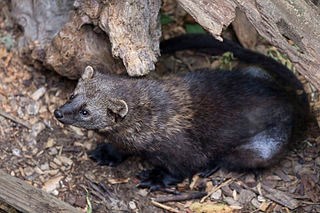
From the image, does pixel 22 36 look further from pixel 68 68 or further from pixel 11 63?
pixel 68 68

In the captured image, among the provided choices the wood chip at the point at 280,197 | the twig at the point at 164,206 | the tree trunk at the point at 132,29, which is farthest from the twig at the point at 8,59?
the wood chip at the point at 280,197

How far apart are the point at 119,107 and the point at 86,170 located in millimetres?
837

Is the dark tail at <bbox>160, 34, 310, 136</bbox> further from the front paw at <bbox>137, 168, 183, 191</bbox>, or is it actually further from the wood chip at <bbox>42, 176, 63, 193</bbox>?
the wood chip at <bbox>42, 176, 63, 193</bbox>

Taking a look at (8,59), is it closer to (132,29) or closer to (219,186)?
(132,29)

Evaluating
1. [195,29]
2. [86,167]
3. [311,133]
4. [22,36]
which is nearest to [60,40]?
[22,36]

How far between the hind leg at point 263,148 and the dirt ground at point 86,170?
0.53ft

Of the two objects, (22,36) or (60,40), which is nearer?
(60,40)

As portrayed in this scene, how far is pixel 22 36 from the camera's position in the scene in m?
6.54

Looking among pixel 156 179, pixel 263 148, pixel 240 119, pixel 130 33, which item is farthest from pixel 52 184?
pixel 263 148

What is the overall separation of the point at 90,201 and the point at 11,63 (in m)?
1.74

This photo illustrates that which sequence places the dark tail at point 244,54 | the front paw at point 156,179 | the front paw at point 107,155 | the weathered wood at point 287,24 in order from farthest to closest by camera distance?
the dark tail at point 244,54
the front paw at point 107,155
the front paw at point 156,179
the weathered wood at point 287,24

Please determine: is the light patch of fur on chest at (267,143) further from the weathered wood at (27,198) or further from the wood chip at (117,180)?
the weathered wood at (27,198)

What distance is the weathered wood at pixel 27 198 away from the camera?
17.5 feet

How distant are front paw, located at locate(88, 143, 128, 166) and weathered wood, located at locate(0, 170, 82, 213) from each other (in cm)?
80
